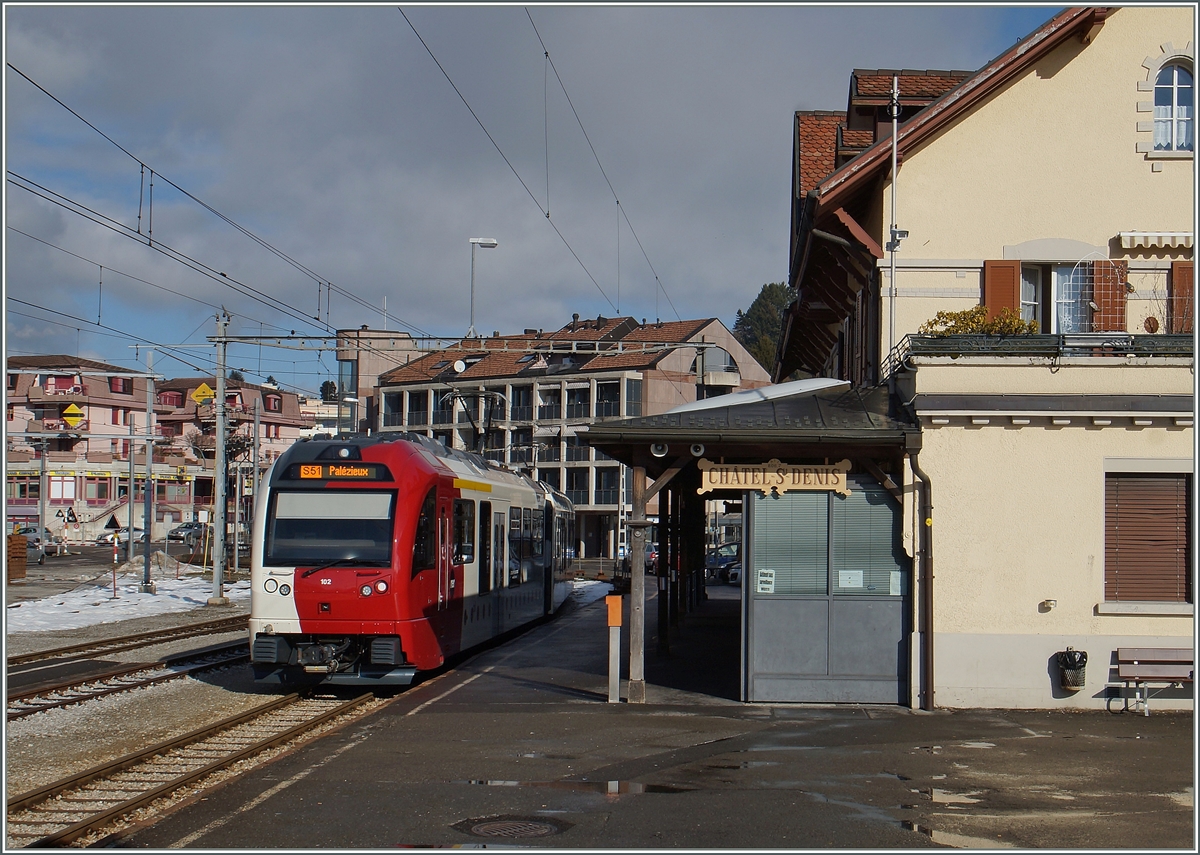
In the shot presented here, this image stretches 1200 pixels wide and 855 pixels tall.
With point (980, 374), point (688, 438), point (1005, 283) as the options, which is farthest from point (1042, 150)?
point (688, 438)

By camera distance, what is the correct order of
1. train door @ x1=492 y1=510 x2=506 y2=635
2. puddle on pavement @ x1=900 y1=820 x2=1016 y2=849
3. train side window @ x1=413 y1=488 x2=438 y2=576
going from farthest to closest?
train door @ x1=492 y1=510 x2=506 y2=635 < train side window @ x1=413 y1=488 x2=438 y2=576 < puddle on pavement @ x1=900 y1=820 x2=1016 y2=849

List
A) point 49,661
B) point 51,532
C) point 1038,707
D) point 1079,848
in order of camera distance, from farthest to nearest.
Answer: point 51,532
point 49,661
point 1038,707
point 1079,848

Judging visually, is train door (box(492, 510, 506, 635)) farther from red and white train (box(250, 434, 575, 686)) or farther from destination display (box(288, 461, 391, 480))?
destination display (box(288, 461, 391, 480))

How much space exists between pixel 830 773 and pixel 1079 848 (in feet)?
8.29

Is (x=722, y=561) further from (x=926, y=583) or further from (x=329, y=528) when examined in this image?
(x=926, y=583)

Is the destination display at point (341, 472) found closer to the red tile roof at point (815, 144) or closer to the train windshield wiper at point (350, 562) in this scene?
the train windshield wiper at point (350, 562)

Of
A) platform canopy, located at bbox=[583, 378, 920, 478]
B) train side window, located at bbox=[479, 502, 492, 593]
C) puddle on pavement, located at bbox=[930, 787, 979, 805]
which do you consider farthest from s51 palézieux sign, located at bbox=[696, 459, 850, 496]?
train side window, located at bbox=[479, 502, 492, 593]

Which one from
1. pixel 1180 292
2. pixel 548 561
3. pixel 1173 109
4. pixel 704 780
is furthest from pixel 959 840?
pixel 548 561

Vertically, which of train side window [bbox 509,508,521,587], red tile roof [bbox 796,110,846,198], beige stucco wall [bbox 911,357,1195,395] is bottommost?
train side window [bbox 509,508,521,587]

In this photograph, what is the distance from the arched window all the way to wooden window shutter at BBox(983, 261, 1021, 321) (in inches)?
98.3

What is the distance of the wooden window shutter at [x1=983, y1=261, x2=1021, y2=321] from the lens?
51.5 feet

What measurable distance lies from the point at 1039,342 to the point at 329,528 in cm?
884

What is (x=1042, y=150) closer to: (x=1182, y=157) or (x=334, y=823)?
(x=1182, y=157)

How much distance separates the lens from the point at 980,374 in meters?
13.6
